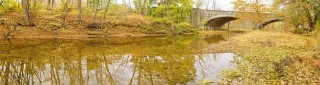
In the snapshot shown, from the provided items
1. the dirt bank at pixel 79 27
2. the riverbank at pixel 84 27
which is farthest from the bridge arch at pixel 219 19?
the dirt bank at pixel 79 27

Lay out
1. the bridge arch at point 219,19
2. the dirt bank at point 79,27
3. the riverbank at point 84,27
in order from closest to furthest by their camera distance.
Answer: the dirt bank at point 79,27, the riverbank at point 84,27, the bridge arch at point 219,19

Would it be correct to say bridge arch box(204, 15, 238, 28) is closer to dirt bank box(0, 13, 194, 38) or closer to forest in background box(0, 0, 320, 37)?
forest in background box(0, 0, 320, 37)

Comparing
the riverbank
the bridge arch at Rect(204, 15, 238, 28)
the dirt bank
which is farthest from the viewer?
the bridge arch at Rect(204, 15, 238, 28)

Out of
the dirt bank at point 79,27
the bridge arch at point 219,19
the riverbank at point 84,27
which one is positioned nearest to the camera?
the dirt bank at point 79,27

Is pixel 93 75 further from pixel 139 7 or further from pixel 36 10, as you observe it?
pixel 139 7

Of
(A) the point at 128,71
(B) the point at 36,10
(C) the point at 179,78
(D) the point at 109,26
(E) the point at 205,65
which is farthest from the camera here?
(D) the point at 109,26

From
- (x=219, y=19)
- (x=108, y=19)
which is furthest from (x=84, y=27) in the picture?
(x=219, y=19)

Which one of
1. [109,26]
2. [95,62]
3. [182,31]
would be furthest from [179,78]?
[182,31]

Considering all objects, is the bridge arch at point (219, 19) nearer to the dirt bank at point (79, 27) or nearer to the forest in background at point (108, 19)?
the forest in background at point (108, 19)

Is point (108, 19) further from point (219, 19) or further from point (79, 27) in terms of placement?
point (219, 19)

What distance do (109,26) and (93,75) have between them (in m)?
20.9

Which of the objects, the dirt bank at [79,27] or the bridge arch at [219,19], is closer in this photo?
the dirt bank at [79,27]

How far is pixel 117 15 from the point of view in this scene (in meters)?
31.8

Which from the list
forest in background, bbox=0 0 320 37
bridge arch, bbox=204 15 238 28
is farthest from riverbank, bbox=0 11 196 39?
bridge arch, bbox=204 15 238 28
